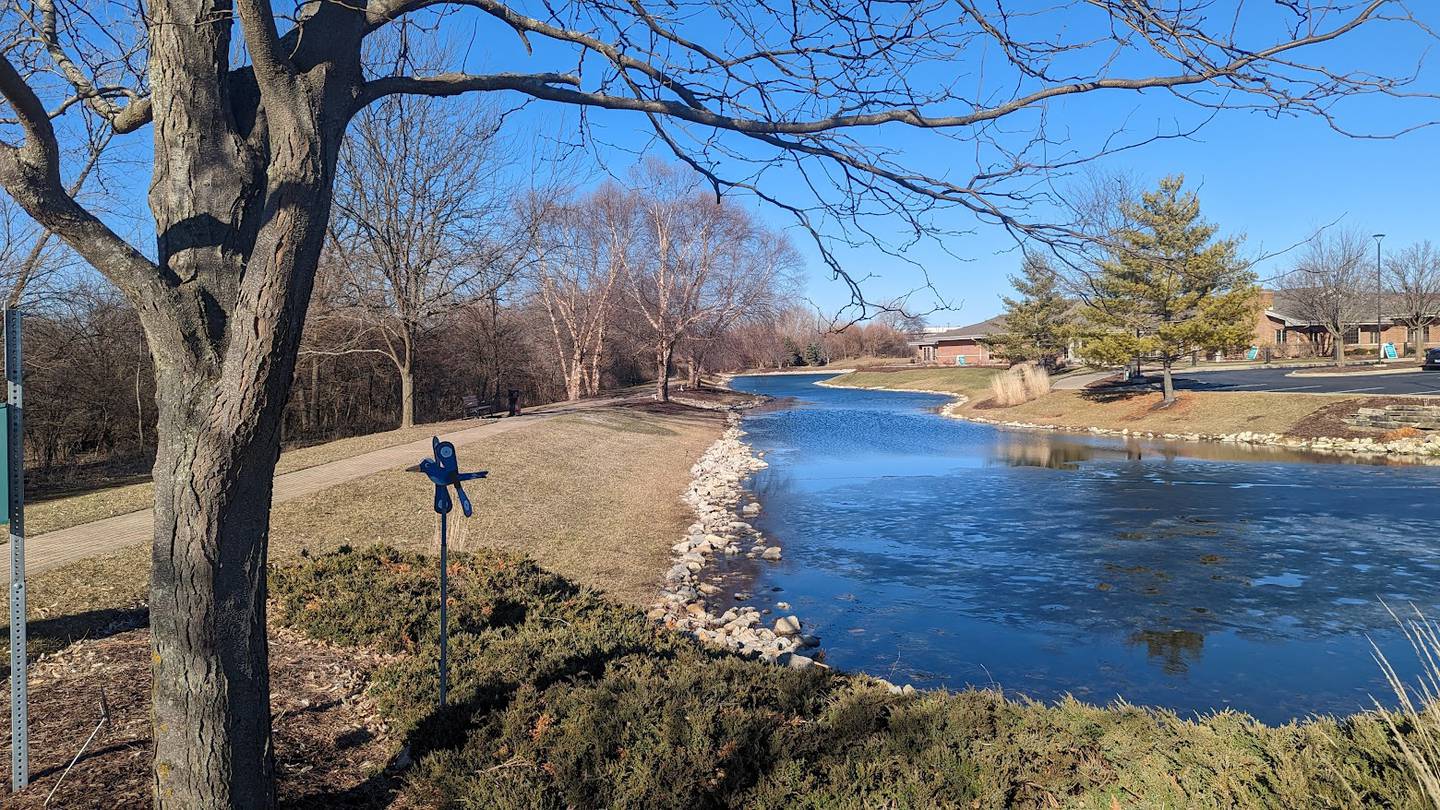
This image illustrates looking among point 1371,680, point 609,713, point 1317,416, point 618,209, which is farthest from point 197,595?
point 618,209

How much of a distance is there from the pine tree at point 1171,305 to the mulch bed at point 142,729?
89.5 ft

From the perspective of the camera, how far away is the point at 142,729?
4086mm

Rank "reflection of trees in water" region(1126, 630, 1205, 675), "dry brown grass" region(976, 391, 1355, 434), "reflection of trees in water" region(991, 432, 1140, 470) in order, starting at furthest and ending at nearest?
1. "dry brown grass" region(976, 391, 1355, 434)
2. "reflection of trees in water" region(991, 432, 1140, 470)
3. "reflection of trees in water" region(1126, 630, 1205, 675)

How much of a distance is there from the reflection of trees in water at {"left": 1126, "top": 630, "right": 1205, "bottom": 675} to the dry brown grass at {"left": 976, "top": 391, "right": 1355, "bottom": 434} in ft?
66.9

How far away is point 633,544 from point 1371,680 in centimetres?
863

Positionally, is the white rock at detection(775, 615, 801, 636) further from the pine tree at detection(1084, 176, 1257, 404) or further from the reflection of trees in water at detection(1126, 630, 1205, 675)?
the pine tree at detection(1084, 176, 1257, 404)

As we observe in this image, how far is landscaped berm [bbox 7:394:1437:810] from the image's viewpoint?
3.42 metres

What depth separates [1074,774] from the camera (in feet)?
12.2

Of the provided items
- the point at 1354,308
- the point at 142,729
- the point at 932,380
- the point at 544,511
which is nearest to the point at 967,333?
the point at 932,380

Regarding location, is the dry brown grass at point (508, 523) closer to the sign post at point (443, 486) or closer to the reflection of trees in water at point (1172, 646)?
the sign post at point (443, 486)

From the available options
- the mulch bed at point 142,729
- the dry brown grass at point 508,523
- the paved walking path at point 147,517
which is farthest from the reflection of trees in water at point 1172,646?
the paved walking path at point 147,517

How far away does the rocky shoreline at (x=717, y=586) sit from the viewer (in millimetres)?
8273

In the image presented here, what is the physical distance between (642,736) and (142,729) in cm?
243

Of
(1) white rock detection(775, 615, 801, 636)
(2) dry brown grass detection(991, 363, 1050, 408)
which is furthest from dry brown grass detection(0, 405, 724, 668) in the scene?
(2) dry brown grass detection(991, 363, 1050, 408)
